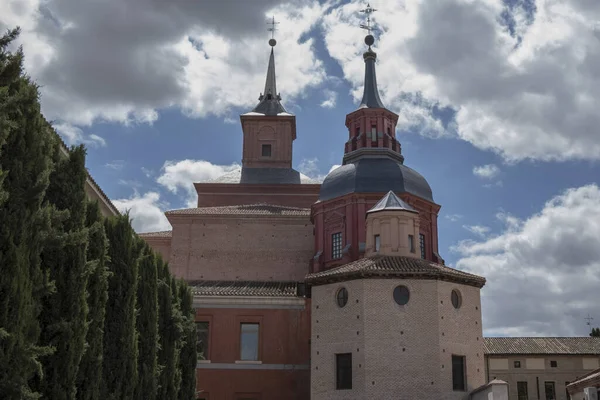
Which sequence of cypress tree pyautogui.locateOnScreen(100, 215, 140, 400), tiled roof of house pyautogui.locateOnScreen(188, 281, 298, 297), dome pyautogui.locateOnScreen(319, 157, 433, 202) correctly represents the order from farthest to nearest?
dome pyautogui.locateOnScreen(319, 157, 433, 202), tiled roof of house pyautogui.locateOnScreen(188, 281, 298, 297), cypress tree pyautogui.locateOnScreen(100, 215, 140, 400)

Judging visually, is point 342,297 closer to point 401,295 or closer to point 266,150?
point 401,295

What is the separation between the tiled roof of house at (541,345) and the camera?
47000mm

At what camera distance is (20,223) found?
11.9 metres

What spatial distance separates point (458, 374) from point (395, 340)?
3230 millimetres

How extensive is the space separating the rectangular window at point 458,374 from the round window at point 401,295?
10.4 feet

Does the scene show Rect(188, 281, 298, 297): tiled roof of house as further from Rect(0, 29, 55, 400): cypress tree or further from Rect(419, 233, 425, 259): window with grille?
Rect(0, 29, 55, 400): cypress tree

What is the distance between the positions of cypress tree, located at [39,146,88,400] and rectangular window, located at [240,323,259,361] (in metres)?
20.5

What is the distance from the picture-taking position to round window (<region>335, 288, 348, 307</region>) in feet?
102

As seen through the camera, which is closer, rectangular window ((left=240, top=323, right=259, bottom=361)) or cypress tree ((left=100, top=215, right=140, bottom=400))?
cypress tree ((left=100, top=215, right=140, bottom=400))

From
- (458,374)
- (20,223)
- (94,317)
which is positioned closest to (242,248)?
(458,374)

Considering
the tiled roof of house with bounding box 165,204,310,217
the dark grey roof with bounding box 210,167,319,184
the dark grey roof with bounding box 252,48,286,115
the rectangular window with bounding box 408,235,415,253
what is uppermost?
the dark grey roof with bounding box 252,48,286,115

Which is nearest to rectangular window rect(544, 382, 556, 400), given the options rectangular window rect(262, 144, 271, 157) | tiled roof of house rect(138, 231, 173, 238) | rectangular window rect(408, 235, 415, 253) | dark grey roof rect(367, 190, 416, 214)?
rectangular window rect(408, 235, 415, 253)

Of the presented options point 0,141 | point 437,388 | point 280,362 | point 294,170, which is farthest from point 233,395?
point 0,141

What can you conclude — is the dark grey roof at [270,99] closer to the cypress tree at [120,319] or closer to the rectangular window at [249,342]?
the rectangular window at [249,342]
